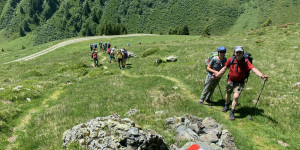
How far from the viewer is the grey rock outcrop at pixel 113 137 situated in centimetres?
680

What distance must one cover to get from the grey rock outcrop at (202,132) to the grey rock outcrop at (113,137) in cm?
132

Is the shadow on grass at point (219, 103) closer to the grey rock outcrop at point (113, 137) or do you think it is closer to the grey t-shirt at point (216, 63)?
the grey t-shirt at point (216, 63)

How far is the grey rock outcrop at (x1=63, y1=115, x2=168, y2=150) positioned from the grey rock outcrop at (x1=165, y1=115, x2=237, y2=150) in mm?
1320

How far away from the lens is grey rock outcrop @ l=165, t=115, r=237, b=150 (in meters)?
7.87

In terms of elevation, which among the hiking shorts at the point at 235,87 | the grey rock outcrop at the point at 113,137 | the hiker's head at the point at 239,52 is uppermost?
the hiker's head at the point at 239,52

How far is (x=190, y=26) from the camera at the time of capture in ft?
596

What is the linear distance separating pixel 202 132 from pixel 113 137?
4428mm

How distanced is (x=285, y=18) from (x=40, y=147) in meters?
201

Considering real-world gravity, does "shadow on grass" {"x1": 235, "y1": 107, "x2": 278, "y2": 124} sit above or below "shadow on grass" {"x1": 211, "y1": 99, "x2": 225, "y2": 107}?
above

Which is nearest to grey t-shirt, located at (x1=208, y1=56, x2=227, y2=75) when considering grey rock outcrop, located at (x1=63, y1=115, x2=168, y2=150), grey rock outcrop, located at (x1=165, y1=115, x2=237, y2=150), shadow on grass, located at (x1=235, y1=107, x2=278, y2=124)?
shadow on grass, located at (x1=235, y1=107, x2=278, y2=124)

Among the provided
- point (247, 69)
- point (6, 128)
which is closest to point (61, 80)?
point (6, 128)

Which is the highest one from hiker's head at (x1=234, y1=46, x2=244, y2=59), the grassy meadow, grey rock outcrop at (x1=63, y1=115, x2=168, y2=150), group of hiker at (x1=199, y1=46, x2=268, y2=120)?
hiker's head at (x1=234, y1=46, x2=244, y2=59)

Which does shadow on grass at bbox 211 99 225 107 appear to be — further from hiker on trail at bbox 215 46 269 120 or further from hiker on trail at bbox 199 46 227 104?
hiker on trail at bbox 215 46 269 120

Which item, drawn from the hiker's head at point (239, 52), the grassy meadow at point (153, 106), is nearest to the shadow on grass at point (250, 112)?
the grassy meadow at point (153, 106)
